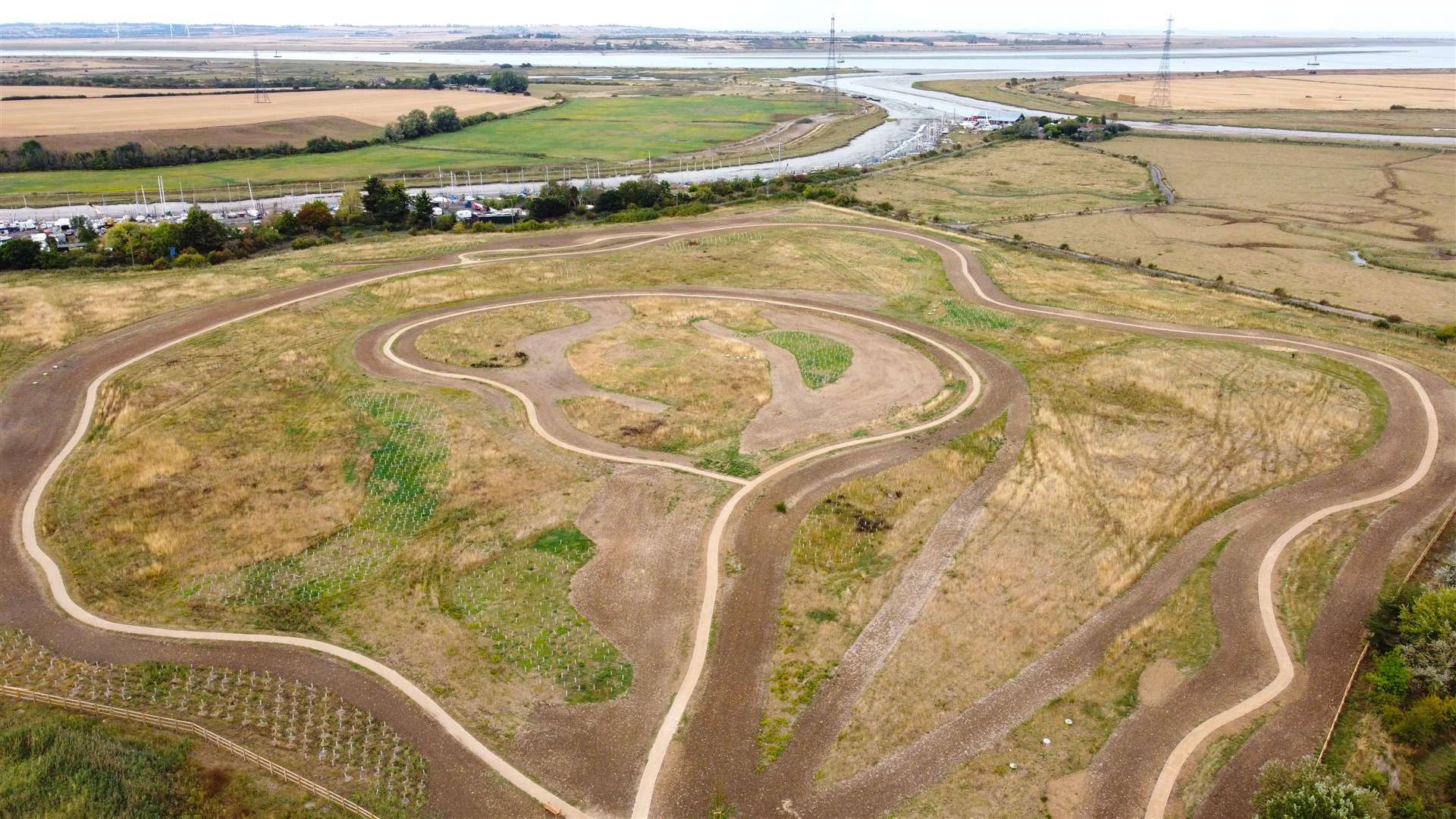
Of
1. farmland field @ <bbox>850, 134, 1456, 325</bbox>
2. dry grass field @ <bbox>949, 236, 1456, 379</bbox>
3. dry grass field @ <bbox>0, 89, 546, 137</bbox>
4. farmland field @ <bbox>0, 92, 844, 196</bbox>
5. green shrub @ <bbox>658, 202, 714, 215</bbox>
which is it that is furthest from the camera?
dry grass field @ <bbox>0, 89, 546, 137</bbox>

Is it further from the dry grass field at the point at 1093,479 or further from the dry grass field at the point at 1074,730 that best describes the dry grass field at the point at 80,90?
the dry grass field at the point at 1074,730

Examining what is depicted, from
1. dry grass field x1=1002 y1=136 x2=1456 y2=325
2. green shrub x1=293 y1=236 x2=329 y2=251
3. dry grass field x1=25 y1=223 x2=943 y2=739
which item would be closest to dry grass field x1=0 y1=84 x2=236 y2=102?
green shrub x1=293 y1=236 x2=329 y2=251

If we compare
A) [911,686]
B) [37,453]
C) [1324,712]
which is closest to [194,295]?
[37,453]

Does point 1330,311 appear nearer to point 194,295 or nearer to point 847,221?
point 847,221

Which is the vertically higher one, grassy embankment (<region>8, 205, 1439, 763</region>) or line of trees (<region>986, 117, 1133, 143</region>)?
line of trees (<region>986, 117, 1133, 143</region>)

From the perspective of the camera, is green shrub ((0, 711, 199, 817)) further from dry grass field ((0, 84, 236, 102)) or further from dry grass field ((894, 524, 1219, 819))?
dry grass field ((0, 84, 236, 102))

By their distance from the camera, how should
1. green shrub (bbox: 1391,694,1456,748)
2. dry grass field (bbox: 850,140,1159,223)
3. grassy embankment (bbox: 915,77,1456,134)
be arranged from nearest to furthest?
green shrub (bbox: 1391,694,1456,748), dry grass field (bbox: 850,140,1159,223), grassy embankment (bbox: 915,77,1456,134)

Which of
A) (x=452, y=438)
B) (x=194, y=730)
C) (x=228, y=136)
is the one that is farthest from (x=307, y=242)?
(x=228, y=136)

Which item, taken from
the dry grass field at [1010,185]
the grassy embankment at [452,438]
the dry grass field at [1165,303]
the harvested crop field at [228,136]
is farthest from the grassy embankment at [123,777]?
the harvested crop field at [228,136]
